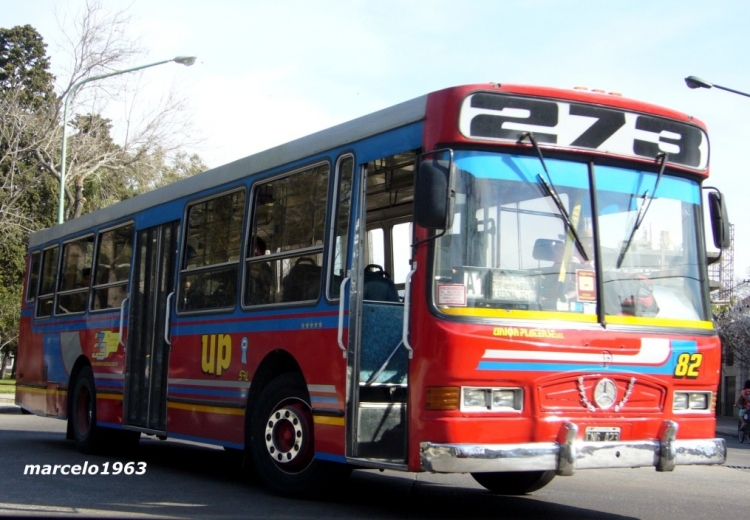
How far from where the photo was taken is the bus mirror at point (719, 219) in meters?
8.23

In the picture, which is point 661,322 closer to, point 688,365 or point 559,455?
point 688,365

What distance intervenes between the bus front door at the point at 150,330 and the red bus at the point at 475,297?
134 cm

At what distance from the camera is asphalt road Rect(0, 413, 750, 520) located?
26.4 feet

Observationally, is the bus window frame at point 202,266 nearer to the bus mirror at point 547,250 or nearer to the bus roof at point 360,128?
the bus roof at point 360,128

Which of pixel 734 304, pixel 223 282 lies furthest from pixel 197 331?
pixel 734 304

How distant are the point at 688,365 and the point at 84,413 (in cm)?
813

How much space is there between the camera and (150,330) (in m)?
11.5

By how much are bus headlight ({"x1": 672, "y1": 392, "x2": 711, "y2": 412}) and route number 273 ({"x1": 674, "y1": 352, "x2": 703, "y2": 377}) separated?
0.49 ft

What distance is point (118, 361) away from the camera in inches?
476

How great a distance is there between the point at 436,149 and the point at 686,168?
6.99 feet

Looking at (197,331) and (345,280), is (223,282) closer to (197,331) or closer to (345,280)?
(197,331)

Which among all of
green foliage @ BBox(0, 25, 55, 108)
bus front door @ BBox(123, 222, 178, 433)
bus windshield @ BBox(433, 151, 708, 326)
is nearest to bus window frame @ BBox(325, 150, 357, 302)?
bus windshield @ BBox(433, 151, 708, 326)

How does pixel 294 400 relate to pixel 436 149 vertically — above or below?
below

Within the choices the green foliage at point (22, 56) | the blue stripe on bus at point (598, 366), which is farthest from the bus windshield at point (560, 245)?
the green foliage at point (22, 56)
